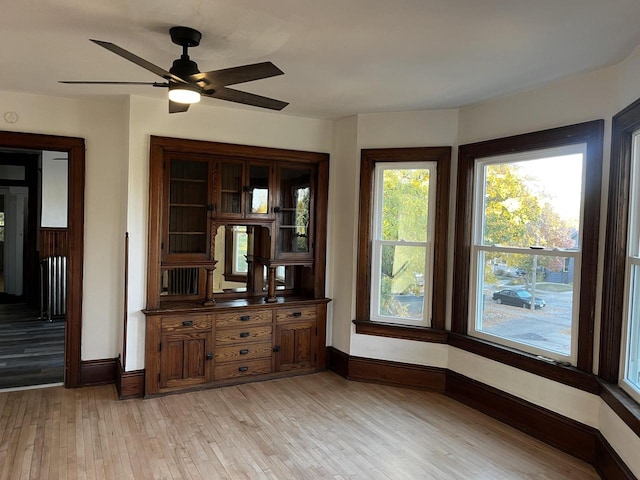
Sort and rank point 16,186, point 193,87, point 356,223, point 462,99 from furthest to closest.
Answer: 1. point 16,186
2. point 356,223
3. point 462,99
4. point 193,87

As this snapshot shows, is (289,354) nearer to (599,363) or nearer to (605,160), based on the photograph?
(599,363)

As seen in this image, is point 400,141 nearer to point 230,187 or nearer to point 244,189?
point 244,189

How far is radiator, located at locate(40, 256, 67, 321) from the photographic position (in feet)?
22.1

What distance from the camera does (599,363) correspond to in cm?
300

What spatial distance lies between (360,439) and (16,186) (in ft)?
25.1

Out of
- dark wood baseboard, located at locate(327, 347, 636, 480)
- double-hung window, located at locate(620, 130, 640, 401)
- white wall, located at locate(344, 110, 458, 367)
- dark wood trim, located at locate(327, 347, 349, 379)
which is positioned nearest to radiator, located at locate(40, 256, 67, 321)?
dark wood trim, located at locate(327, 347, 349, 379)

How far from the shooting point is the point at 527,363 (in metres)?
3.46

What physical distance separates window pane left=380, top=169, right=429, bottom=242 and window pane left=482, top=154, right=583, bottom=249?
59 cm

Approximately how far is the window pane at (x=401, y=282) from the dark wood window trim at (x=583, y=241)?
35cm

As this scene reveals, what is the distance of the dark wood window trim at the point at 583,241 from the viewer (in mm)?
3053

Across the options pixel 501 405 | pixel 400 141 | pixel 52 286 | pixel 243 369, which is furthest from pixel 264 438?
pixel 52 286

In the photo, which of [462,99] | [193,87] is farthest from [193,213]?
[462,99]

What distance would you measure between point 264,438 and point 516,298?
7.30ft

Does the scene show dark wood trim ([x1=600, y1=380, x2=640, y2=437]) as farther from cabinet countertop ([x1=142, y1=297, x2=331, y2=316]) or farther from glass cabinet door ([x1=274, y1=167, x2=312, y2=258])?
glass cabinet door ([x1=274, y1=167, x2=312, y2=258])
